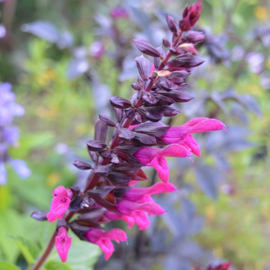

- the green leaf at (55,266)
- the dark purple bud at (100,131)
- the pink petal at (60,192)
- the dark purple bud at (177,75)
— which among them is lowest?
the green leaf at (55,266)

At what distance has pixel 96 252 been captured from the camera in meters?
0.73

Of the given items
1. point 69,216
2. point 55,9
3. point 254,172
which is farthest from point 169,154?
point 55,9

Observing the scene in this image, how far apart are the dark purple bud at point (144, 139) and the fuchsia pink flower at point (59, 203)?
0.14 meters

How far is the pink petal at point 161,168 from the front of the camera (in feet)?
1.61

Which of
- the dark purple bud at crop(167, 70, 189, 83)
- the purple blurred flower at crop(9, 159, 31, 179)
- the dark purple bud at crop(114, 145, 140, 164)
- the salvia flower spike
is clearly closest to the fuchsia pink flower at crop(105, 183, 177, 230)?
the salvia flower spike

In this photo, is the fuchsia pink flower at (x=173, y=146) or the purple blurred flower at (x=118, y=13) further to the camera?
the purple blurred flower at (x=118, y=13)

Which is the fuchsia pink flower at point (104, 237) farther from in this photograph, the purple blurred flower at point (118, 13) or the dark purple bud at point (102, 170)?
the purple blurred flower at point (118, 13)

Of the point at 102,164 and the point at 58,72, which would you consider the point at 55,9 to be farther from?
the point at 102,164

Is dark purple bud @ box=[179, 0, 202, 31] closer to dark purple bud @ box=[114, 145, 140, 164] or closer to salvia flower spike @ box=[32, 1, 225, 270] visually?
salvia flower spike @ box=[32, 1, 225, 270]

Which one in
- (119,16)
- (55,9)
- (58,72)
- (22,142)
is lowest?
(22,142)

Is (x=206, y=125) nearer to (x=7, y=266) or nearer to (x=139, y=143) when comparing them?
(x=139, y=143)

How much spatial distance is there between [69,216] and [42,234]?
0.17 m

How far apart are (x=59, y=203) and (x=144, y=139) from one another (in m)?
0.17

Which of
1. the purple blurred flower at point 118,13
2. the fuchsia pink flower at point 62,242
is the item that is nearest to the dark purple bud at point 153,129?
the fuchsia pink flower at point 62,242
